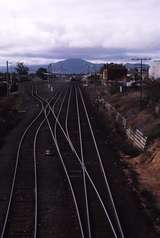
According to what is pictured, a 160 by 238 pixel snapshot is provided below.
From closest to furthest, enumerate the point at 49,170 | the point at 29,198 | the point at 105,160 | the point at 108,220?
the point at 108,220
the point at 29,198
the point at 49,170
the point at 105,160

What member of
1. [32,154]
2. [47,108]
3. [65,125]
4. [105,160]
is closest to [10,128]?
[65,125]

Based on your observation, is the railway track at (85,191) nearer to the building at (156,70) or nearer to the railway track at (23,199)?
the railway track at (23,199)

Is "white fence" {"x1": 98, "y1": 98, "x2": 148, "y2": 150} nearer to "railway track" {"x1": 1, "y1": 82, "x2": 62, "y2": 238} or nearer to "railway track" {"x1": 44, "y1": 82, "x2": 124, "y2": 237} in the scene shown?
"railway track" {"x1": 44, "y1": 82, "x2": 124, "y2": 237}

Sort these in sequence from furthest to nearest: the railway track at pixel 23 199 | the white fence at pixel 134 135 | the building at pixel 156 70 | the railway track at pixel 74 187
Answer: the building at pixel 156 70 → the white fence at pixel 134 135 → the railway track at pixel 74 187 → the railway track at pixel 23 199

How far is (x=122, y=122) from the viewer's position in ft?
143

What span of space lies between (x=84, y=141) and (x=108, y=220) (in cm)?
1815

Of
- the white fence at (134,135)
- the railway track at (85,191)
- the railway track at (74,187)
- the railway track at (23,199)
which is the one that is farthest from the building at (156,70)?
the railway track at (23,199)

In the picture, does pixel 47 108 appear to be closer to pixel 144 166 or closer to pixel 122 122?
pixel 122 122

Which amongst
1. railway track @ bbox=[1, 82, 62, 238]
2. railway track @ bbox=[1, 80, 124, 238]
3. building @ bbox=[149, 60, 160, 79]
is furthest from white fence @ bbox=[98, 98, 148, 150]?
building @ bbox=[149, 60, 160, 79]

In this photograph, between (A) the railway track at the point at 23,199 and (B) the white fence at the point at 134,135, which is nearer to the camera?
(A) the railway track at the point at 23,199

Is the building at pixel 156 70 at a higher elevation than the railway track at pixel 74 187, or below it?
higher

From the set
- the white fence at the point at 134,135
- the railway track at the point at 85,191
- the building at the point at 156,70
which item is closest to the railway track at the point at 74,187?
the railway track at the point at 85,191

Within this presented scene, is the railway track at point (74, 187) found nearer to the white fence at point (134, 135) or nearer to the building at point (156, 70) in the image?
the white fence at point (134, 135)

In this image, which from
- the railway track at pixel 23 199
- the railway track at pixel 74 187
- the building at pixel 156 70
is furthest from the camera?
the building at pixel 156 70
